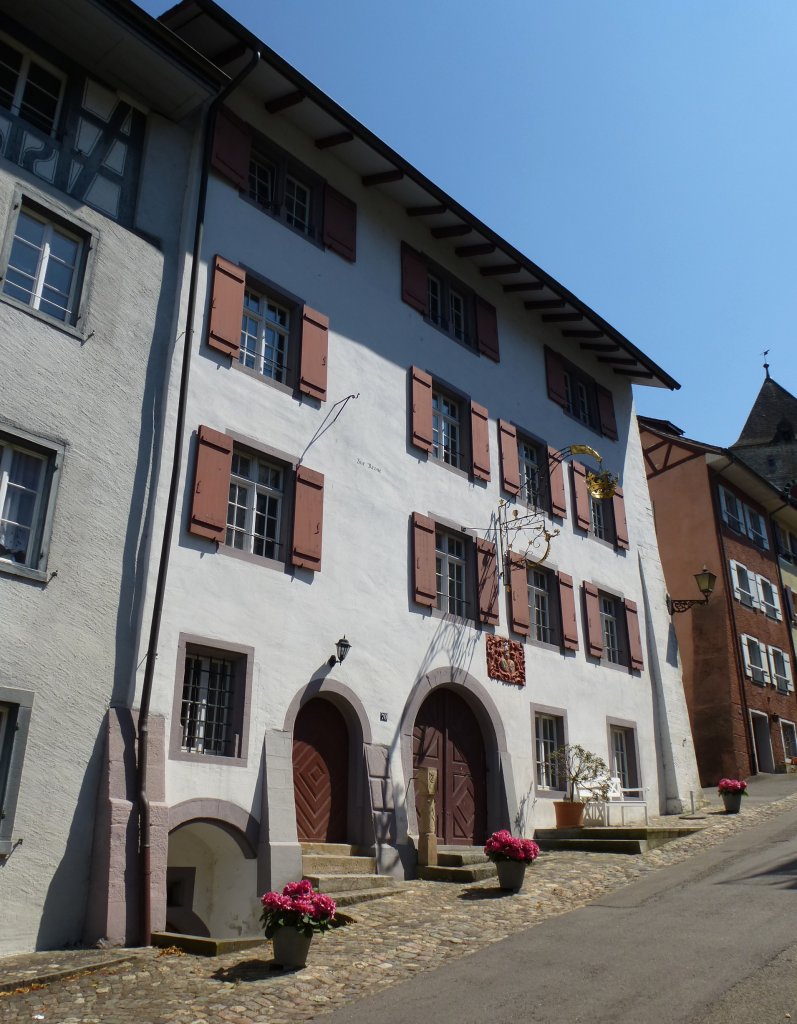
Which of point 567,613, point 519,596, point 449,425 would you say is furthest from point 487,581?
point 449,425

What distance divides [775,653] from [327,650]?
1922 centimetres

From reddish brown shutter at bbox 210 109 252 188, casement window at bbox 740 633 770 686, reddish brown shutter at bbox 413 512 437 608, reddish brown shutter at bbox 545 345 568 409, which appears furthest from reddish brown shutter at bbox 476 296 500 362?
casement window at bbox 740 633 770 686

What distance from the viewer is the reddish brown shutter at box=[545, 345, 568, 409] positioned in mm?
19812

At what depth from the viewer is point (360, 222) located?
639 inches

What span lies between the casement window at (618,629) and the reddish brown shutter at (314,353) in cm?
732

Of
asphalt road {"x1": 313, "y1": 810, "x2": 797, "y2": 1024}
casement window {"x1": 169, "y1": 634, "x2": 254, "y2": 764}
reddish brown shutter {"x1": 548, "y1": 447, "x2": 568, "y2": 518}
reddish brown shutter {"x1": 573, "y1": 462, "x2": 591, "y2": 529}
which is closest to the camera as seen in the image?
asphalt road {"x1": 313, "y1": 810, "x2": 797, "y2": 1024}

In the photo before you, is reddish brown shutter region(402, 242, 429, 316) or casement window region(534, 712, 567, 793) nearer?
casement window region(534, 712, 567, 793)

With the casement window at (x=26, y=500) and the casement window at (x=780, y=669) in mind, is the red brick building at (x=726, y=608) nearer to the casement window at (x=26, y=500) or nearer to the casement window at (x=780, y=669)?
the casement window at (x=780, y=669)

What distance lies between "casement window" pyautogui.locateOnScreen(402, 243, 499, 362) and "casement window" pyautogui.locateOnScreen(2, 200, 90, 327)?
258 inches

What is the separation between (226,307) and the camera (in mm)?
12867

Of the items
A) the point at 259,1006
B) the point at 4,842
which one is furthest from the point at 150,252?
the point at 259,1006

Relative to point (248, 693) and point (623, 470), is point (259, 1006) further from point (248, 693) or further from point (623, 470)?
point (623, 470)

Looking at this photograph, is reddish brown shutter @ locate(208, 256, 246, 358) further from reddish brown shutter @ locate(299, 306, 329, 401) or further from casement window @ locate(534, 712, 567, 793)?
casement window @ locate(534, 712, 567, 793)

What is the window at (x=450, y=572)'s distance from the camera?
50.7 feet
